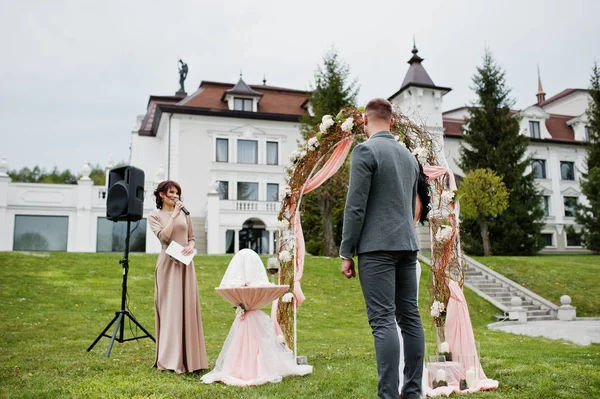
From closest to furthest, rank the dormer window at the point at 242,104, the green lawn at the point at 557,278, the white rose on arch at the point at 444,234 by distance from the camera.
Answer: the white rose on arch at the point at 444,234, the green lawn at the point at 557,278, the dormer window at the point at 242,104

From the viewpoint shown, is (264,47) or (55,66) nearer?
(55,66)

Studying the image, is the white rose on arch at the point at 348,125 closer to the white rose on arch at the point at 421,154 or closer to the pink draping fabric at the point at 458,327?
the white rose on arch at the point at 421,154

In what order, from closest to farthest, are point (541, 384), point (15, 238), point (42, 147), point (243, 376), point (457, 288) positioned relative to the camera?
1. point (541, 384)
2. point (243, 376)
3. point (457, 288)
4. point (15, 238)
5. point (42, 147)

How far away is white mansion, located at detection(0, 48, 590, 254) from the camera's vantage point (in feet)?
85.1

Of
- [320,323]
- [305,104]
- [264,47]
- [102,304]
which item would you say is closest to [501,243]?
[305,104]

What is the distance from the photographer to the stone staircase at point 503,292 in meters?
17.0

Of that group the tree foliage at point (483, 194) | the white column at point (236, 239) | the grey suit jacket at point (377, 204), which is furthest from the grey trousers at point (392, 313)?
the tree foliage at point (483, 194)

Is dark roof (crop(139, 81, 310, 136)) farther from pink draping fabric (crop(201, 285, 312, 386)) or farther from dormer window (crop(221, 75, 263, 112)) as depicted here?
pink draping fabric (crop(201, 285, 312, 386))

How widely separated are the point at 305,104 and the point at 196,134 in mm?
8007

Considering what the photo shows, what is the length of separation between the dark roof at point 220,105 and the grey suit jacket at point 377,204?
27729 mm

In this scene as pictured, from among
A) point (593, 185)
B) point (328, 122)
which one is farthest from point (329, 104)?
point (328, 122)

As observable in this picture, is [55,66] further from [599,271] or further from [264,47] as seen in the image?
[599,271]

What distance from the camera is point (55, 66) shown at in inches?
598

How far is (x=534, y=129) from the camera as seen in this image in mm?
38375
